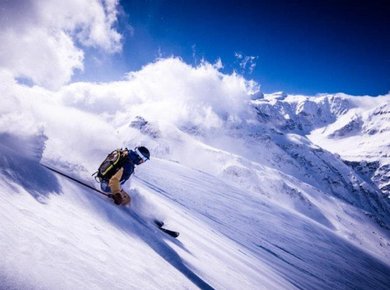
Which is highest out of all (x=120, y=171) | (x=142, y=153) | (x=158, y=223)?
(x=142, y=153)

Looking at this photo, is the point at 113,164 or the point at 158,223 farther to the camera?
the point at 158,223

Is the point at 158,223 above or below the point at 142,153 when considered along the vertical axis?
below

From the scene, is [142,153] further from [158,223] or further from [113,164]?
[158,223]

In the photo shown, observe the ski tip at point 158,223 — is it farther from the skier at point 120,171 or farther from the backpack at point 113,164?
the backpack at point 113,164

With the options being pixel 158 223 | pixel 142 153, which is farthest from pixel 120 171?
pixel 158 223

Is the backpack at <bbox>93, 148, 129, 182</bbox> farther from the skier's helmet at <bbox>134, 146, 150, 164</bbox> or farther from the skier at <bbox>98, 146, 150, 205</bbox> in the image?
the skier's helmet at <bbox>134, 146, 150, 164</bbox>

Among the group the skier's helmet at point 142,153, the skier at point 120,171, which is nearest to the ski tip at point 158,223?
the skier at point 120,171

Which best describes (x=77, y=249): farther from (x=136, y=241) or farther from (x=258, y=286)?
(x=258, y=286)

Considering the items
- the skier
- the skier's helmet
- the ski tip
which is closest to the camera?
the skier

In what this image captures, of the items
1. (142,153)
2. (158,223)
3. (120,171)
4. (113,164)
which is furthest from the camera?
(158,223)

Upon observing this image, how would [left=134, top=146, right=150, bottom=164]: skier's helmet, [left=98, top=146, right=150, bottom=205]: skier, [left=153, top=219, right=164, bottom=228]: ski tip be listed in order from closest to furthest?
1. [left=98, top=146, right=150, bottom=205]: skier
2. [left=134, top=146, right=150, bottom=164]: skier's helmet
3. [left=153, top=219, right=164, bottom=228]: ski tip

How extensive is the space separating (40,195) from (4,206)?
1.45 metres

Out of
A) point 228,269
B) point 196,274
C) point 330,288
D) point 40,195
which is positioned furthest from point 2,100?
point 330,288

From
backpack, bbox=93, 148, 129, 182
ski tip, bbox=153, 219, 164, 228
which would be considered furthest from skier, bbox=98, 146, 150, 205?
ski tip, bbox=153, 219, 164, 228
